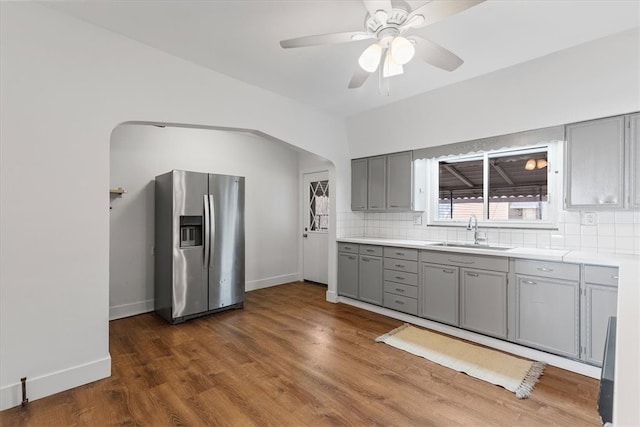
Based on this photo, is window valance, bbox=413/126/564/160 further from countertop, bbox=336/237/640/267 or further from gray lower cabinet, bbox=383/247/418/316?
gray lower cabinet, bbox=383/247/418/316

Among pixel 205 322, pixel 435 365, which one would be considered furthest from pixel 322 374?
pixel 205 322

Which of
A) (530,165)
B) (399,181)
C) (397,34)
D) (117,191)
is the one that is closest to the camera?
(397,34)

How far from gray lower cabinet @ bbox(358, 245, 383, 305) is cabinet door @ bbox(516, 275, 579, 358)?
1586 mm

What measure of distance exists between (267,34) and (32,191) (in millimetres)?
2100

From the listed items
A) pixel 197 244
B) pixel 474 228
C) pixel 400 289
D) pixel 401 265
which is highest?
pixel 474 228

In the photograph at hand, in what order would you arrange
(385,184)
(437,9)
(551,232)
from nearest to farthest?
(437,9) → (551,232) → (385,184)

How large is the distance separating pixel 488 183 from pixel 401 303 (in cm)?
184

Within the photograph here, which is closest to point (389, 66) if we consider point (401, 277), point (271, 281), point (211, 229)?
point (401, 277)

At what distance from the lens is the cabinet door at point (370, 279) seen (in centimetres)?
404

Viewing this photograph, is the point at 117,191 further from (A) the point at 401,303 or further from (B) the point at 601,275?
(B) the point at 601,275

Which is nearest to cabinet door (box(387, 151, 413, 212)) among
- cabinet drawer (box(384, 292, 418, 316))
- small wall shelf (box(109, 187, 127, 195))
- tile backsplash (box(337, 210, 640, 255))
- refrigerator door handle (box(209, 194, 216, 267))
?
tile backsplash (box(337, 210, 640, 255))

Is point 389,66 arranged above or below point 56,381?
above

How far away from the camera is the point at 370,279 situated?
4.13 metres

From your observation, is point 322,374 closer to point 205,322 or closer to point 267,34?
point 205,322
